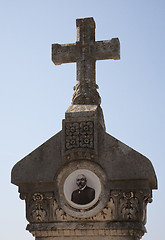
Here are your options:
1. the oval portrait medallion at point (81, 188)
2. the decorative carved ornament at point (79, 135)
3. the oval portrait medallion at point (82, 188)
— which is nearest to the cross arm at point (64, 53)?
the decorative carved ornament at point (79, 135)

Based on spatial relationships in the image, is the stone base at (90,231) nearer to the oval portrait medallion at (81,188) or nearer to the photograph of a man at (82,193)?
the oval portrait medallion at (81,188)

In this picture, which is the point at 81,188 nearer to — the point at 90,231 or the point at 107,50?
the point at 90,231

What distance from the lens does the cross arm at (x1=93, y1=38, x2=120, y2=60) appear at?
10430mm

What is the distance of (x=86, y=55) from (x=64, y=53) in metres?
0.51

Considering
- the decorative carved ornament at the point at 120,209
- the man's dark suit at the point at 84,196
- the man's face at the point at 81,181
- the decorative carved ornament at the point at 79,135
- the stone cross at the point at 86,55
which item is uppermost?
the stone cross at the point at 86,55

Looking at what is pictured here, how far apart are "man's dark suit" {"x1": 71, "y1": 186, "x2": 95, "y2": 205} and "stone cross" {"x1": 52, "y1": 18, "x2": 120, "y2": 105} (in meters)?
1.77

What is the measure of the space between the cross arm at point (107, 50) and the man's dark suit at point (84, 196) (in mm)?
2817

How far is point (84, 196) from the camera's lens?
30.9ft

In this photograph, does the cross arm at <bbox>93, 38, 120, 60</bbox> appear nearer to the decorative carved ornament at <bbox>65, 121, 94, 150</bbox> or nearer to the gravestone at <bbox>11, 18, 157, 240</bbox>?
the gravestone at <bbox>11, 18, 157, 240</bbox>

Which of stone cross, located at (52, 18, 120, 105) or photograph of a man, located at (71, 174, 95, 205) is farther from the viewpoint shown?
stone cross, located at (52, 18, 120, 105)

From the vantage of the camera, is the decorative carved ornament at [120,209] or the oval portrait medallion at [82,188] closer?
the decorative carved ornament at [120,209]

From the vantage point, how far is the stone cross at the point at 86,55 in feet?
33.4

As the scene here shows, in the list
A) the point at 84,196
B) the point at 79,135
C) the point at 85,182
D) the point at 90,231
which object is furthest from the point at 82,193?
the point at 79,135

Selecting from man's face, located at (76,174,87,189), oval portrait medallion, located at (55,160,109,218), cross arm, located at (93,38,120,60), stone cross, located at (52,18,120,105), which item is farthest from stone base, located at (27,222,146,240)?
cross arm, located at (93,38,120,60)
